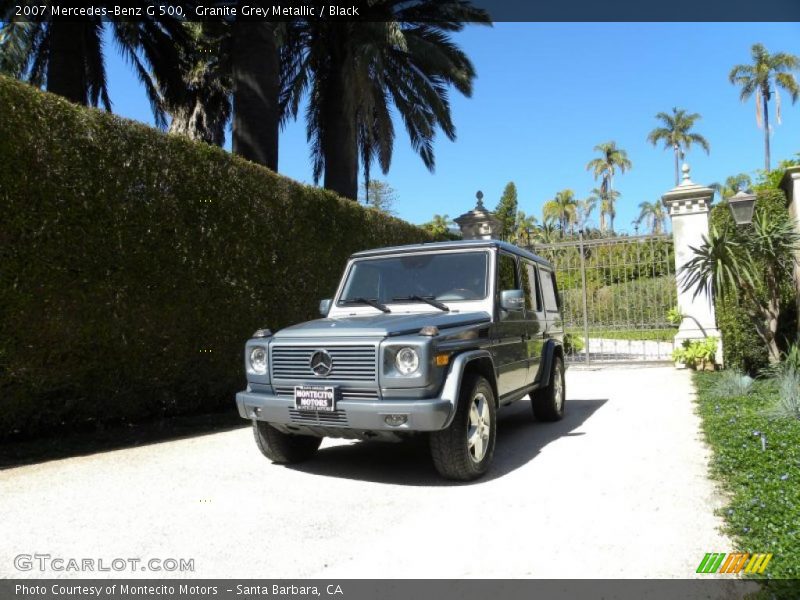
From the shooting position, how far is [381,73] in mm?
14406

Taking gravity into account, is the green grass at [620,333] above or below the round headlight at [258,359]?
below

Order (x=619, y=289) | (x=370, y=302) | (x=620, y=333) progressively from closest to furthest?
(x=370, y=302) < (x=619, y=289) < (x=620, y=333)

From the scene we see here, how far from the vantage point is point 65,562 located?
3.27 meters

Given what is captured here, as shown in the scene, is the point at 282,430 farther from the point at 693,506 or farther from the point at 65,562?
the point at 693,506

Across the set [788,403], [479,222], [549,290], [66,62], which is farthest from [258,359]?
[66,62]

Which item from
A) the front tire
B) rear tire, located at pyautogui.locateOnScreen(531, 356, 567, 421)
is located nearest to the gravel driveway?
the front tire

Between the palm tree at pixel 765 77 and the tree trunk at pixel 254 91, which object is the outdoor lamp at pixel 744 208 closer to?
the tree trunk at pixel 254 91

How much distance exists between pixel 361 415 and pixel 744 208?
25.1 feet

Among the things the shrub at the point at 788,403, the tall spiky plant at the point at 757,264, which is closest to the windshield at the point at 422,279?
the shrub at the point at 788,403

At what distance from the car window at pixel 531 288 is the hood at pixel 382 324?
146 cm

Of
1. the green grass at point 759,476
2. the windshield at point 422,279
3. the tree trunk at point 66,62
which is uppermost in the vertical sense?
the tree trunk at point 66,62

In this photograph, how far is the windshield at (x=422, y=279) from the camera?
5.52 m

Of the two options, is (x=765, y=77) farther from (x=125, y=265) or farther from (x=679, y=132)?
(x=125, y=265)
